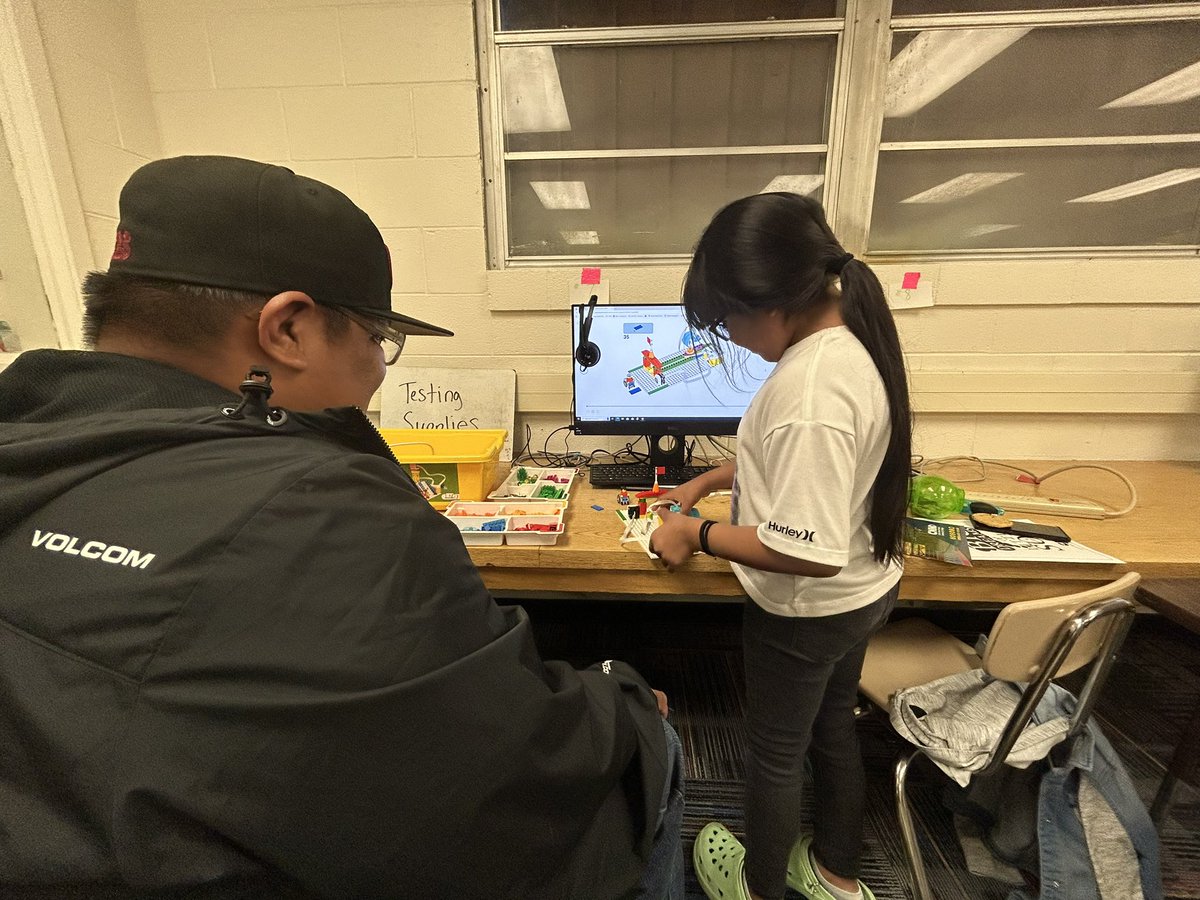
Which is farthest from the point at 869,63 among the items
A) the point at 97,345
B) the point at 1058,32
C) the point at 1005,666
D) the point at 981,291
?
the point at 97,345

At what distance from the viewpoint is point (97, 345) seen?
52 cm

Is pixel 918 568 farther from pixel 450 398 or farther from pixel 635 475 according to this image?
pixel 450 398

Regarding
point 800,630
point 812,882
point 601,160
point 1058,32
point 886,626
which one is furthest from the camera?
point 601,160

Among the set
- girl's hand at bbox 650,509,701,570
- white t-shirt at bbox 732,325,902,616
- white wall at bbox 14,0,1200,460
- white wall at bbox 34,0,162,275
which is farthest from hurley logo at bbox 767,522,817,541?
white wall at bbox 34,0,162,275

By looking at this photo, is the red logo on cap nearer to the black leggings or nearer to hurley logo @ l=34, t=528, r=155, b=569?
hurley logo @ l=34, t=528, r=155, b=569

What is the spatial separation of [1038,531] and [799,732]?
0.70 meters

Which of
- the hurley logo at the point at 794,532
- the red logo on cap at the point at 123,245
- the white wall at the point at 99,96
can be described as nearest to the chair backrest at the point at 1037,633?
the hurley logo at the point at 794,532

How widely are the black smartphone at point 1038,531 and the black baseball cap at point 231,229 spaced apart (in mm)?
1372

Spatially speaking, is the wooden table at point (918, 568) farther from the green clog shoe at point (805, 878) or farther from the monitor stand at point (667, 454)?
the green clog shoe at point (805, 878)

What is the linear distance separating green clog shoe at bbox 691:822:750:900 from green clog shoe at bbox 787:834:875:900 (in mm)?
106

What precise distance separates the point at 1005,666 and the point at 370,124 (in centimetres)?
202

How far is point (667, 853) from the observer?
635mm

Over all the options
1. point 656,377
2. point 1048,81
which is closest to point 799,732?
point 656,377

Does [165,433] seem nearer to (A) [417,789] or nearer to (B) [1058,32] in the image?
(A) [417,789]
